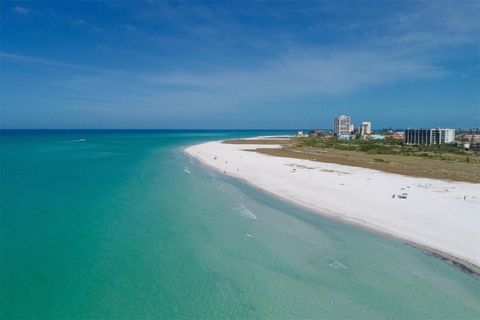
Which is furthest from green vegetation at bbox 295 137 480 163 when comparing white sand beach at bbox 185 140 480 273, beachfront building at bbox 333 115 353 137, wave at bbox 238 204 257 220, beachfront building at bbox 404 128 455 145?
beachfront building at bbox 333 115 353 137

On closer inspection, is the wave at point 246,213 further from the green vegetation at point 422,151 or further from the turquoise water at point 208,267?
the green vegetation at point 422,151

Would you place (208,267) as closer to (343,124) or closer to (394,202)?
(394,202)

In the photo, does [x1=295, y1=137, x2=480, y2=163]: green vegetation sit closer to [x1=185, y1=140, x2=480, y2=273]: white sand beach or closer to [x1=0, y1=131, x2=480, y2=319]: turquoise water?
[x1=185, y1=140, x2=480, y2=273]: white sand beach

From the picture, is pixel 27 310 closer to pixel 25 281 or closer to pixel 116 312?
pixel 25 281

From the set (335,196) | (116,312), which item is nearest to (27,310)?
(116,312)

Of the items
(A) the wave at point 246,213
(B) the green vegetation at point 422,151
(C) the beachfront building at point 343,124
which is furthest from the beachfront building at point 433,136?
(A) the wave at point 246,213

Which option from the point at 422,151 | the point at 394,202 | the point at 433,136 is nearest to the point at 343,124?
the point at 433,136
